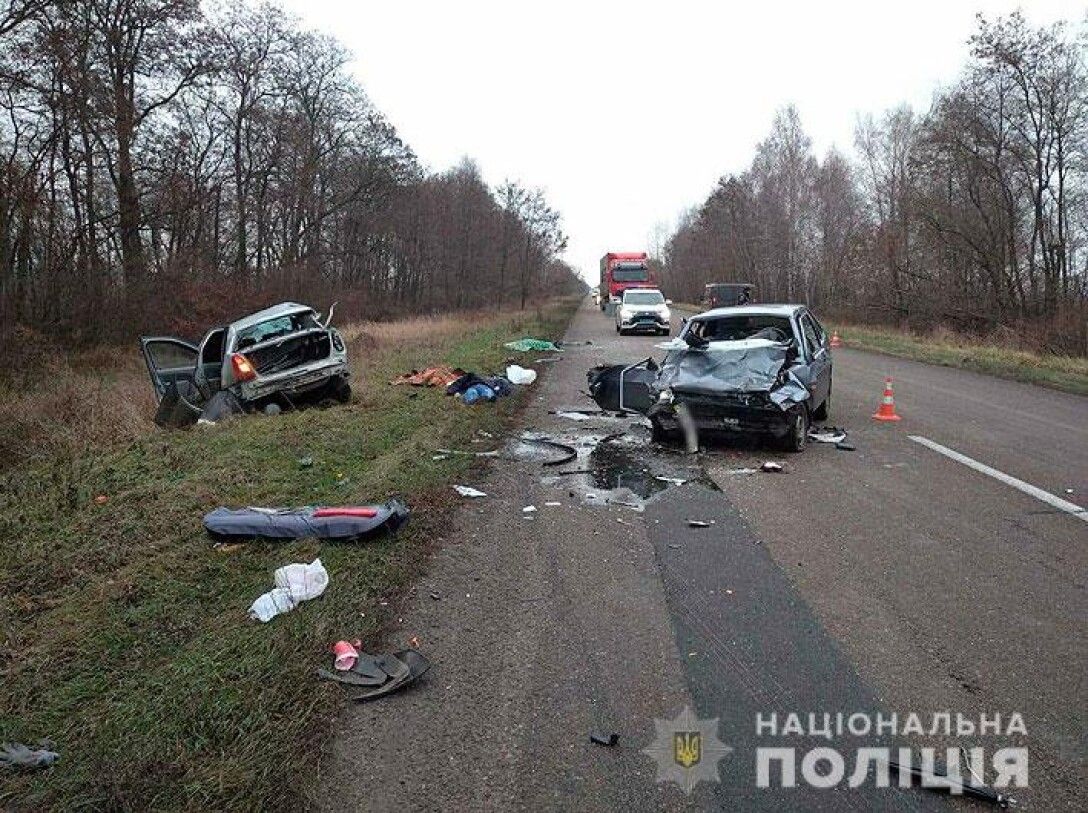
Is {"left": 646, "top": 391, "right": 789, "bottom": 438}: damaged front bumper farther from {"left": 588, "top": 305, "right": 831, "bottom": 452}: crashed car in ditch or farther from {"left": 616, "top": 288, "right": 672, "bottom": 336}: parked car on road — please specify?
{"left": 616, "top": 288, "right": 672, "bottom": 336}: parked car on road

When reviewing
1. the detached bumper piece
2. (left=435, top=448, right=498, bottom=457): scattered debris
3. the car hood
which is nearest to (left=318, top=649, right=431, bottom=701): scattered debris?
the detached bumper piece

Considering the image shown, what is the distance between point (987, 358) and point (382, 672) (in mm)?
21399

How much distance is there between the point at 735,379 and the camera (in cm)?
897

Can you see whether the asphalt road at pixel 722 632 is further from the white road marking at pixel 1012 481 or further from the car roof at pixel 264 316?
the car roof at pixel 264 316

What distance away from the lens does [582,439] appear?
32.3 feet

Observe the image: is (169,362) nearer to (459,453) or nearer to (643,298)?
(459,453)

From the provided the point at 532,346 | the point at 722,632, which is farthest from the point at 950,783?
the point at 532,346

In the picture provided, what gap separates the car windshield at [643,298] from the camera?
3062 cm

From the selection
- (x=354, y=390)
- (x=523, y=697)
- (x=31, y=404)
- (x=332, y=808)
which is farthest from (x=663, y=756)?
(x=31, y=404)

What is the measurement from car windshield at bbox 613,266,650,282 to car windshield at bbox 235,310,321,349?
3165 centimetres

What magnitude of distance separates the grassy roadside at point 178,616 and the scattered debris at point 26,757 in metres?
0.05

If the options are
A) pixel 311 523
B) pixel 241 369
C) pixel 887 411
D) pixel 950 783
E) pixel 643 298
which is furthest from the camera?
pixel 643 298

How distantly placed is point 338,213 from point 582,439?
44282mm

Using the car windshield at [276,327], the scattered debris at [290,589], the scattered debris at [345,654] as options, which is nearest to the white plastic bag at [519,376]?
the car windshield at [276,327]
